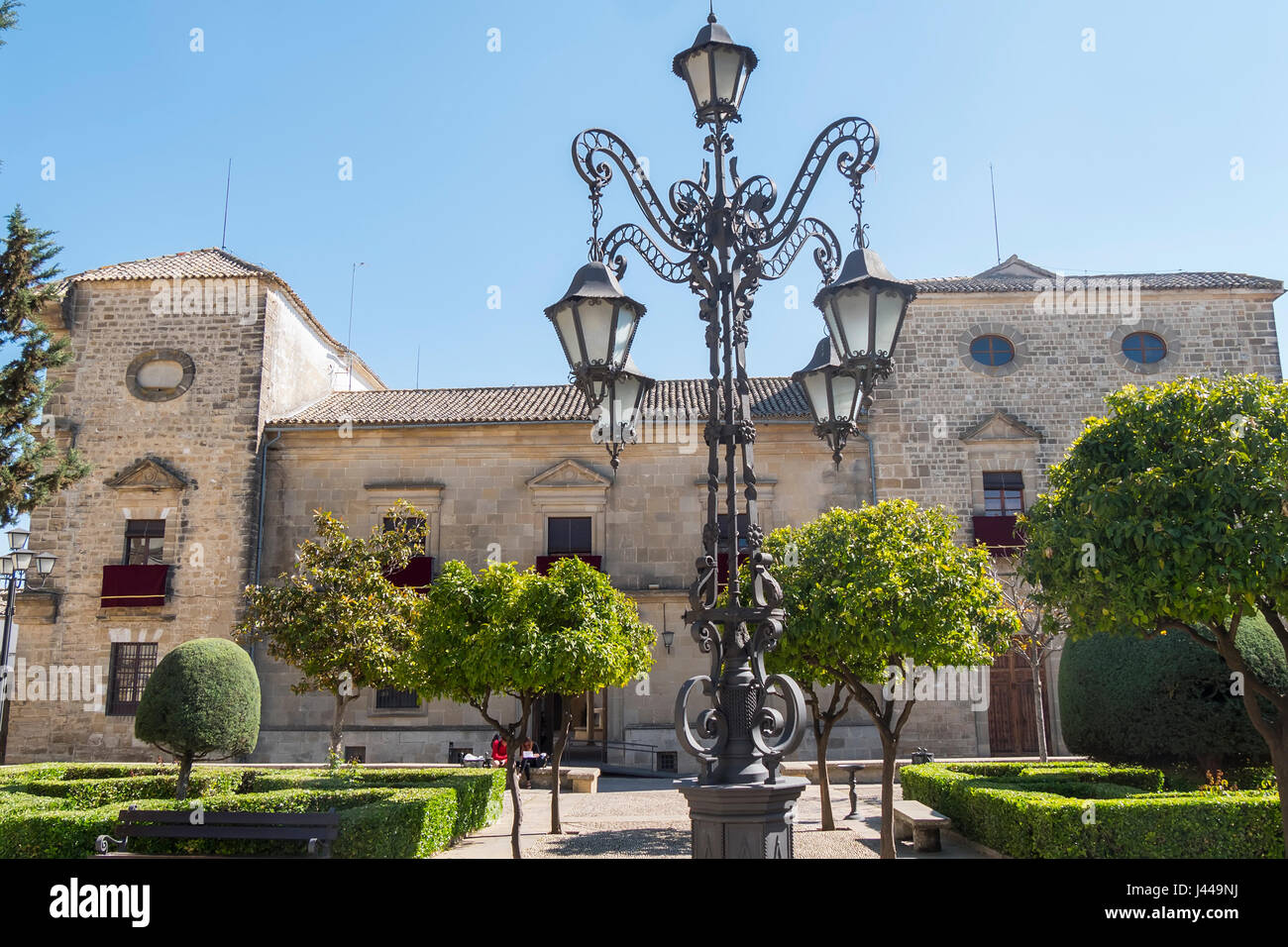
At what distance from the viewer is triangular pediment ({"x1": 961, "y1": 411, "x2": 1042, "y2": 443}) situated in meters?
21.4

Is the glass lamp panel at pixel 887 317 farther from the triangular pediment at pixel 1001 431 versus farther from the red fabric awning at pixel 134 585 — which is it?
the red fabric awning at pixel 134 585

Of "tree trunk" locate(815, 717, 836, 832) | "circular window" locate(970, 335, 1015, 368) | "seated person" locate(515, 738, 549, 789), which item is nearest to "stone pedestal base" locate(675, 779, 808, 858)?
"tree trunk" locate(815, 717, 836, 832)

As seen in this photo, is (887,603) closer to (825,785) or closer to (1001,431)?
(825,785)

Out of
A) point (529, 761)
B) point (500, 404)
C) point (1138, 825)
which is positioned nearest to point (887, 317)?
point (1138, 825)

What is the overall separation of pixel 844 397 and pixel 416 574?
16.4 metres

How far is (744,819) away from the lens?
4309mm

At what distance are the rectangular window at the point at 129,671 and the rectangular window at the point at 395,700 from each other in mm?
4898

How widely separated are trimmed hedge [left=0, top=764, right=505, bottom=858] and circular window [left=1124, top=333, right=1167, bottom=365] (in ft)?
57.0

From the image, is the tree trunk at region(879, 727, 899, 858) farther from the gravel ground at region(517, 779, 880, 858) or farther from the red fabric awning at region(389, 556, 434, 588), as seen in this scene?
the red fabric awning at region(389, 556, 434, 588)

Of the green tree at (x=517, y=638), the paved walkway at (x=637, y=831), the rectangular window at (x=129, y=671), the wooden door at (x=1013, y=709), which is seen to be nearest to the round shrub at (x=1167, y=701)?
the paved walkway at (x=637, y=831)
